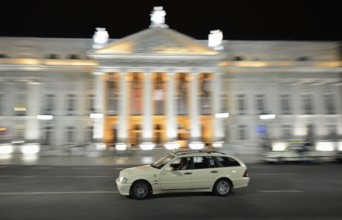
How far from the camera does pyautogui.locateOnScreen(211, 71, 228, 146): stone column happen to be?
3594 centimetres

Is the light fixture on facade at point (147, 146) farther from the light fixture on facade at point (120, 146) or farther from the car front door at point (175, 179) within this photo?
the car front door at point (175, 179)

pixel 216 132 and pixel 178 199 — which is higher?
pixel 216 132

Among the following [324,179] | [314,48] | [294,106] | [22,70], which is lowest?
[324,179]

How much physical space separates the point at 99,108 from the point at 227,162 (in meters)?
26.8

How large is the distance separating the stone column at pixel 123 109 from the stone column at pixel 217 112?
10.5 metres

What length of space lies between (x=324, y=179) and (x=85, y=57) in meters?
35.4

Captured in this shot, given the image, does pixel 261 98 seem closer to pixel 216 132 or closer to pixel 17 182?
pixel 216 132

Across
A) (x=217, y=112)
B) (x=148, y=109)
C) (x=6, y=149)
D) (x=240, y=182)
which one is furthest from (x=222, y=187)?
(x=6, y=149)

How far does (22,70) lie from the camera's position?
38.8 meters

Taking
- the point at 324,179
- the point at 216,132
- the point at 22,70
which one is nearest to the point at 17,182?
the point at 324,179

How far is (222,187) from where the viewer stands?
10.4 metres

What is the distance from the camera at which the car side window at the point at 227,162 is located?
10.6 metres

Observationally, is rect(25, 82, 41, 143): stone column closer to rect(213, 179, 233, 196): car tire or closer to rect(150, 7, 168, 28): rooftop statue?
rect(150, 7, 168, 28): rooftop statue

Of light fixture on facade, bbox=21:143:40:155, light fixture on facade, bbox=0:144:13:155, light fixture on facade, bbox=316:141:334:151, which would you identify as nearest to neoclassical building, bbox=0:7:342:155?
light fixture on facade, bbox=0:144:13:155
